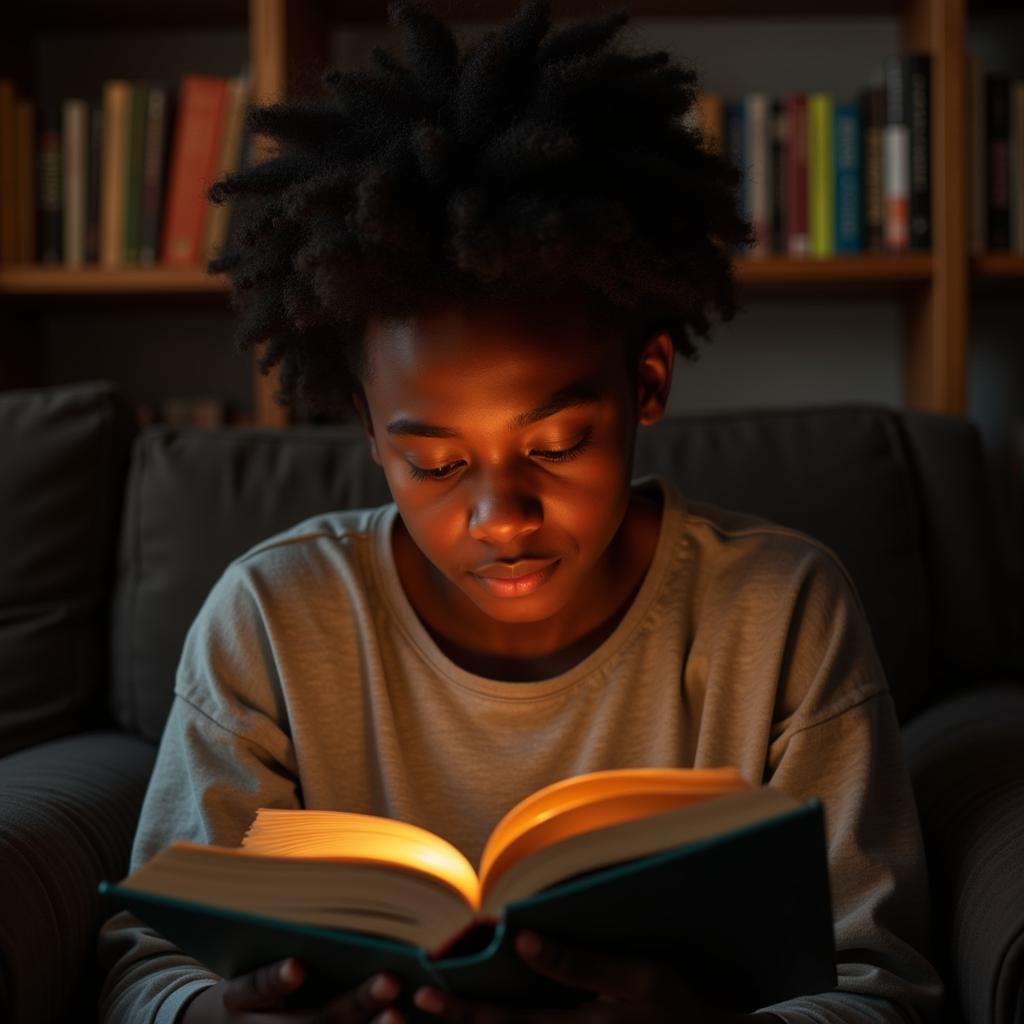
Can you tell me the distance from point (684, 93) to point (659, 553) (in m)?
0.38

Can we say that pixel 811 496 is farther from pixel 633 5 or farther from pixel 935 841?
pixel 633 5

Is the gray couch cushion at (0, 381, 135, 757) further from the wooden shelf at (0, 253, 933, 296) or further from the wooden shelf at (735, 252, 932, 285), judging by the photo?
the wooden shelf at (735, 252, 932, 285)

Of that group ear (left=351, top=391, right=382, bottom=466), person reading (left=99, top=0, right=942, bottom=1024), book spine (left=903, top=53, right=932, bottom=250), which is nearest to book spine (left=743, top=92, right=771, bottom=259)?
book spine (left=903, top=53, right=932, bottom=250)

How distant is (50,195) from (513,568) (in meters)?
1.34

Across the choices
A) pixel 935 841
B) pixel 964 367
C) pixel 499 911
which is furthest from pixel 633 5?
pixel 499 911

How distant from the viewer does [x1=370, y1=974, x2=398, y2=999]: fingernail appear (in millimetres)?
694

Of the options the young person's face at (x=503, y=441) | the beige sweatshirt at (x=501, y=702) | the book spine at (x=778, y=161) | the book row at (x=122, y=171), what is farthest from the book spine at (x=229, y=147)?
the young person's face at (x=503, y=441)

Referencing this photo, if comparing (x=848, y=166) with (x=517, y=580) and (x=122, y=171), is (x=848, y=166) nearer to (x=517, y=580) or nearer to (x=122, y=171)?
(x=122, y=171)

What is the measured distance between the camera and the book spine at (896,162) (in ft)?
6.10

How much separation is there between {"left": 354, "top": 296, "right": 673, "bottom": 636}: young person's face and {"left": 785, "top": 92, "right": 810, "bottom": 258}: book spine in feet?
3.33

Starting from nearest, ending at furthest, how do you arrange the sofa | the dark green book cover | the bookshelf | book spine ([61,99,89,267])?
the dark green book cover
the sofa
the bookshelf
book spine ([61,99,89,267])

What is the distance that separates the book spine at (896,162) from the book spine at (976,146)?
0.11 meters

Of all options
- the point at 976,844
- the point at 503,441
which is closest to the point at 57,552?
the point at 503,441

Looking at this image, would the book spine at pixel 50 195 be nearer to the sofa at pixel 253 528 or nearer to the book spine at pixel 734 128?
the sofa at pixel 253 528
